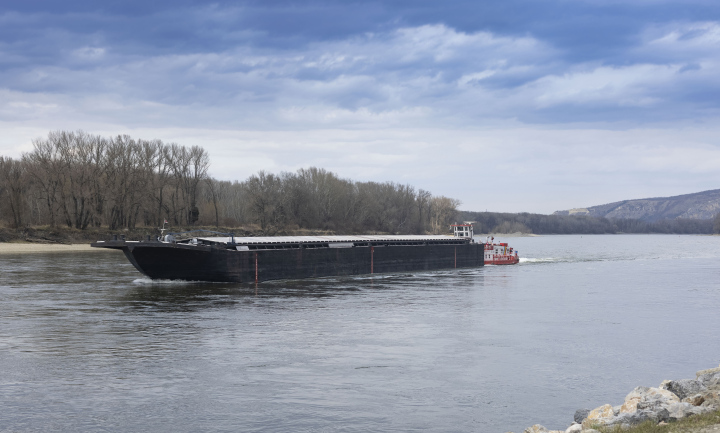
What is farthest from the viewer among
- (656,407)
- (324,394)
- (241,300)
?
(241,300)

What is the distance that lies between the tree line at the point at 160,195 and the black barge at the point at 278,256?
2173 inches

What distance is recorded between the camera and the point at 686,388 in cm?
1247

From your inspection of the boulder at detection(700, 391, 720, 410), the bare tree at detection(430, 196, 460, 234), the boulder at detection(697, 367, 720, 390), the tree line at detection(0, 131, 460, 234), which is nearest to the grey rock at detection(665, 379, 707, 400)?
the boulder at detection(697, 367, 720, 390)

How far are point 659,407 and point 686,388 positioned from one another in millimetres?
2615

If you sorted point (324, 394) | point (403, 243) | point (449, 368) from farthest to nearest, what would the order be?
point (403, 243)
point (449, 368)
point (324, 394)

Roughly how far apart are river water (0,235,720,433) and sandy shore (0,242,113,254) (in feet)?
138

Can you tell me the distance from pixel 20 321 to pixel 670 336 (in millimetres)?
24977

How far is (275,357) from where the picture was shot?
63.9 feet

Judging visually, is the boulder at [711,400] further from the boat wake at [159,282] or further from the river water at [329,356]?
the boat wake at [159,282]

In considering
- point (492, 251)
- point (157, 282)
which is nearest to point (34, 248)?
point (157, 282)

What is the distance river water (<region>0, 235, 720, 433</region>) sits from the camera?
45.9 ft

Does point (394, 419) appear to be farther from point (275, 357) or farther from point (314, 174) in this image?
point (314, 174)

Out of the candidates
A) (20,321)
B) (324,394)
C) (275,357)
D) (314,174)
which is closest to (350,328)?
(275,357)

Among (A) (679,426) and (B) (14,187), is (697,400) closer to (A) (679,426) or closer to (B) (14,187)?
(A) (679,426)
